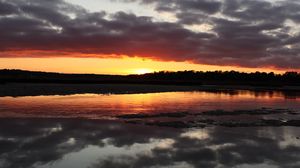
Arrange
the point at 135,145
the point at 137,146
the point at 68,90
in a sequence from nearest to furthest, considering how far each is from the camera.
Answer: the point at 137,146 → the point at 135,145 → the point at 68,90

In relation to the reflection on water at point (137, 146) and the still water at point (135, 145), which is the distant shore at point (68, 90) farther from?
the reflection on water at point (137, 146)

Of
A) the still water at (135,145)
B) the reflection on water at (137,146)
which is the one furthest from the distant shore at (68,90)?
the reflection on water at (137,146)

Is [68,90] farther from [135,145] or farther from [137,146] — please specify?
[137,146]

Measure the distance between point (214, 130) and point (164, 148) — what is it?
5289 mm

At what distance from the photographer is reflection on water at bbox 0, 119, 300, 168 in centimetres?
1148

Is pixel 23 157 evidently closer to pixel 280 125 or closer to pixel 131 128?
pixel 131 128

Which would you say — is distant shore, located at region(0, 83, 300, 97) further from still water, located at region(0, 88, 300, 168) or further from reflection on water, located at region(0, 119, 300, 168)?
reflection on water, located at region(0, 119, 300, 168)

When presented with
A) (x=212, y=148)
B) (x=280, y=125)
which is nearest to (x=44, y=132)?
(x=212, y=148)

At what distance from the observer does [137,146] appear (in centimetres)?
1396

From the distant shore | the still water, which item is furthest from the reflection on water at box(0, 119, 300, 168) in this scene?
the distant shore

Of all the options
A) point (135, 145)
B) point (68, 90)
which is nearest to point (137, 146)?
point (135, 145)

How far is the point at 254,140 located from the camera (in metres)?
15.8

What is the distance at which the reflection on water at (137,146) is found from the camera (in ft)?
37.7

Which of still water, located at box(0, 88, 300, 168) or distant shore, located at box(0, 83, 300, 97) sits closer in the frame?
still water, located at box(0, 88, 300, 168)
